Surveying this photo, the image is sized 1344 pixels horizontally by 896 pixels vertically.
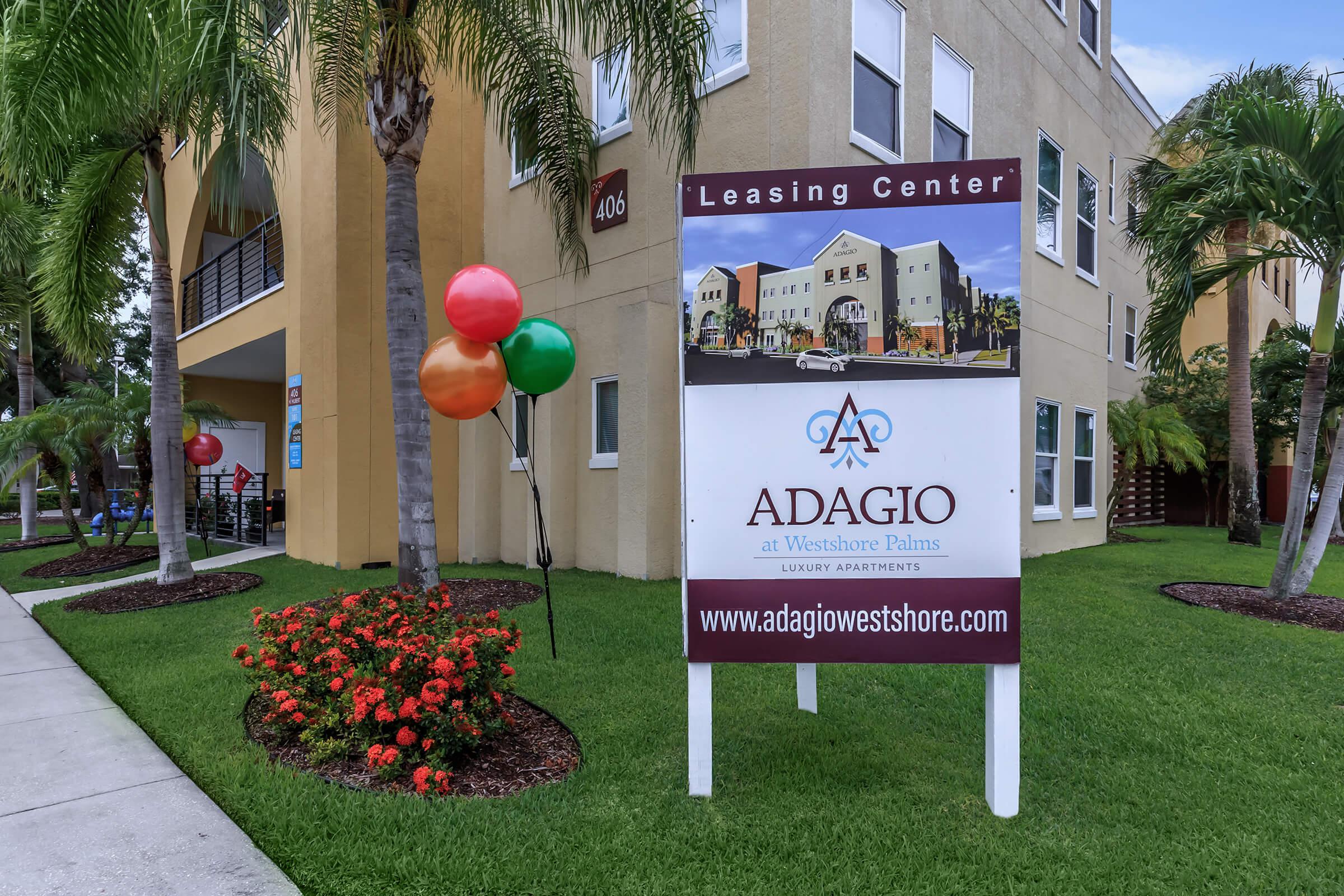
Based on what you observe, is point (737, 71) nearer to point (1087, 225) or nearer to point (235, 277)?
point (1087, 225)

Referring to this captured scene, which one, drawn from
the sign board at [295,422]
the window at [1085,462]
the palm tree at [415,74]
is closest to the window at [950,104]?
the palm tree at [415,74]

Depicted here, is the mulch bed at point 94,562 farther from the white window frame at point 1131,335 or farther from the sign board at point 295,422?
the white window frame at point 1131,335

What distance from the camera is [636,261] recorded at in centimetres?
934

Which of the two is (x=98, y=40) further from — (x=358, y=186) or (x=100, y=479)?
(x=100, y=479)

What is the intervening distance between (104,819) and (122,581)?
25.7 ft

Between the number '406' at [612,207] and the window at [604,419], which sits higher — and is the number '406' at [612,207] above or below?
above

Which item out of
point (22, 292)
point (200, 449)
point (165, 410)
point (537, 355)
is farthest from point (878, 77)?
point (22, 292)

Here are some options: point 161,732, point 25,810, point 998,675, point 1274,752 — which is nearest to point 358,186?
point 161,732

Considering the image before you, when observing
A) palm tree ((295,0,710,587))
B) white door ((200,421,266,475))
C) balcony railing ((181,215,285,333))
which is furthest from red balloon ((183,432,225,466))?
palm tree ((295,0,710,587))

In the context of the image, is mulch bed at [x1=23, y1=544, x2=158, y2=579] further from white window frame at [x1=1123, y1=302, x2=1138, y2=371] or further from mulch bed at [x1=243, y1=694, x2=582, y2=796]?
white window frame at [x1=1123, y1=302, x2=1138, y2=371]

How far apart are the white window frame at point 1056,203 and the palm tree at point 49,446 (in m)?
14.3

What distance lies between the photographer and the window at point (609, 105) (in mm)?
9609

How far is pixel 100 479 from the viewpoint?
38.5 feet

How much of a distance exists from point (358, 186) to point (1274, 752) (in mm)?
11125
